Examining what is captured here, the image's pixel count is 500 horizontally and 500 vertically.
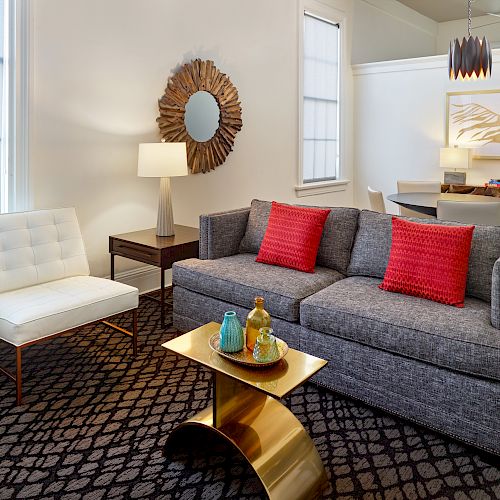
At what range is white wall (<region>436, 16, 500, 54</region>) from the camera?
24.0 ft

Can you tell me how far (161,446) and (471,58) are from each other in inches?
134

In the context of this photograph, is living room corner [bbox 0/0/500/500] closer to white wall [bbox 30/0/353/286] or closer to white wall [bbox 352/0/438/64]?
white wall [bbox 30/0/353/286]

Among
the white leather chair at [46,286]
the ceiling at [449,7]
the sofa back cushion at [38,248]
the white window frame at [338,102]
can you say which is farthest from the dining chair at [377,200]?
the ceiling at [449,7]

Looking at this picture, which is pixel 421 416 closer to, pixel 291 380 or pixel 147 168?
pixel 291 380

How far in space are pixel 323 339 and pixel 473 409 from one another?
73cm

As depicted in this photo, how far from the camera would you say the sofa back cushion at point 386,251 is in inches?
97.5

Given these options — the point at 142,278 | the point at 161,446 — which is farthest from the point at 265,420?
the point at 142,278

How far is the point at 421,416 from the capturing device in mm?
2131

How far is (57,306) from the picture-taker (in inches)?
98.1

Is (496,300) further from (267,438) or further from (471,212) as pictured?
(471,212)

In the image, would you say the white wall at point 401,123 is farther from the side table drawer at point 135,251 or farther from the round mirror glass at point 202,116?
the side table drawer at point 135,251

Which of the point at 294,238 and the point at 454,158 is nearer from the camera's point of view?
the point at 294,238

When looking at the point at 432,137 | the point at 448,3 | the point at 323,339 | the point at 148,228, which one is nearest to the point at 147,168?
the point at 148,228

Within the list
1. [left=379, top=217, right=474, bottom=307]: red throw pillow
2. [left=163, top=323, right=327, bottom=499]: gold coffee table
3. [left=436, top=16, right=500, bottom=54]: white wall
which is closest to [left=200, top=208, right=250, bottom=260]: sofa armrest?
[left=379, top=217, right=474, bottom=307]: red throw pillow
